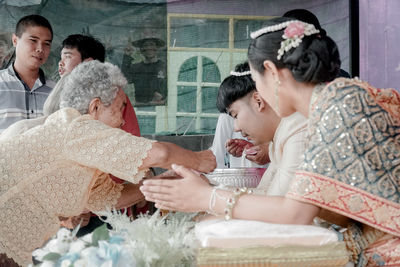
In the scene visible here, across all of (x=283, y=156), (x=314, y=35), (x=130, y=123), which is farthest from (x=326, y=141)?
(x=130, y=123)

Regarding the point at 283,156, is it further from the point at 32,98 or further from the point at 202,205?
the point at 32,98

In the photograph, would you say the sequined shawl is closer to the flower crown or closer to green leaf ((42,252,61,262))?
the flower crown

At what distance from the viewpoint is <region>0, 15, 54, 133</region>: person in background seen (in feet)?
14.3

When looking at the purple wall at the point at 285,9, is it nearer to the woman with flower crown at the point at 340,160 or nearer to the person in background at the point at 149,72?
the person in background at the point at 149,72

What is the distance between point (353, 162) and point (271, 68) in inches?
16.7

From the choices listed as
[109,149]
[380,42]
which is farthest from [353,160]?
[380,42]

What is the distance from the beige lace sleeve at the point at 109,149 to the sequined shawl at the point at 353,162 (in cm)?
96

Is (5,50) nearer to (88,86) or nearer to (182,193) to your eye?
(88,86)

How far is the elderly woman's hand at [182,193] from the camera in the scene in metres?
1.79

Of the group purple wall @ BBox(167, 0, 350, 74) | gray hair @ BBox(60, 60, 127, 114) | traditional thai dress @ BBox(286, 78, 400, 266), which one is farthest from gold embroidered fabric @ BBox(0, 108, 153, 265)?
purple wall @ BBox(167, 0, 350, 74)

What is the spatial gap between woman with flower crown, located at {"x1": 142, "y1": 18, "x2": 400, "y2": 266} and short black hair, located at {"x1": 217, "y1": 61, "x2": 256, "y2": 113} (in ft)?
2.71

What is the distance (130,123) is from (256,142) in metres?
1.60

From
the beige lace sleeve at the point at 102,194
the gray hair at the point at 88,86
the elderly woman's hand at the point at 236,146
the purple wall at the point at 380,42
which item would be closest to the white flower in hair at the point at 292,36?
the gray hair at the point at 88,86

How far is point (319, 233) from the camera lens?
5.30ft
